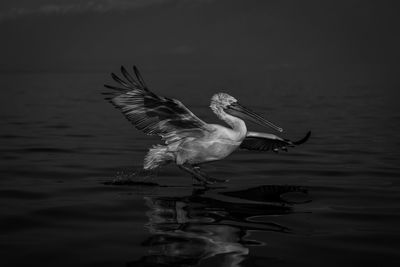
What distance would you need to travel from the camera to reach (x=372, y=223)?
24.0ft

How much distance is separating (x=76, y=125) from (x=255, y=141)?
35.3 ft

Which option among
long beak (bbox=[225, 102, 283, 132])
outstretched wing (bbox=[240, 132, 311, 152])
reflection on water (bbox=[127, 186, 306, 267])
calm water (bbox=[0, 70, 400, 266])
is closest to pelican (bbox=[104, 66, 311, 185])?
long beak (bbox=[225, 102, 283, 132])

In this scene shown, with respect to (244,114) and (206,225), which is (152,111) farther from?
(206,225)

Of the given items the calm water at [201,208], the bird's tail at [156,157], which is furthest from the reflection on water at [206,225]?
the bird's tail at [156,157]

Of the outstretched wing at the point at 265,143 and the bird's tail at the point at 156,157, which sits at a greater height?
the outstretched wing at the point at 265,143

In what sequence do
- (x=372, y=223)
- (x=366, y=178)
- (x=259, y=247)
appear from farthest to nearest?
(x=366, y=178) → (x=372, y=223) → (x=259, y=247)

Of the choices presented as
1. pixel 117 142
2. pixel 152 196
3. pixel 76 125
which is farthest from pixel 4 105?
pixel 152 196

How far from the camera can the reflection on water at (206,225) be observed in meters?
5.74

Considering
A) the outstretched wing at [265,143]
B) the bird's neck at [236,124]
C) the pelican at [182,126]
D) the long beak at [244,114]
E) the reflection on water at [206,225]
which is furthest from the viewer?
the outstretched wing at [265,143]

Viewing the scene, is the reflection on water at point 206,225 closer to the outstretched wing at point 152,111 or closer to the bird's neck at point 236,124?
the bird's neck at point 236,124

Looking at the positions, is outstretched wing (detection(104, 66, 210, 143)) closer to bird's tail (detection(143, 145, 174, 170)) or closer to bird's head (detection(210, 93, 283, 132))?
bird's tail (detection(143, 145, 174, 170))

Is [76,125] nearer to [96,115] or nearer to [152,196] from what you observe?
[96,115]

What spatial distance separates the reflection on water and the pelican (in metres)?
0.79

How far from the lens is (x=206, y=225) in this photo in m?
7.01
